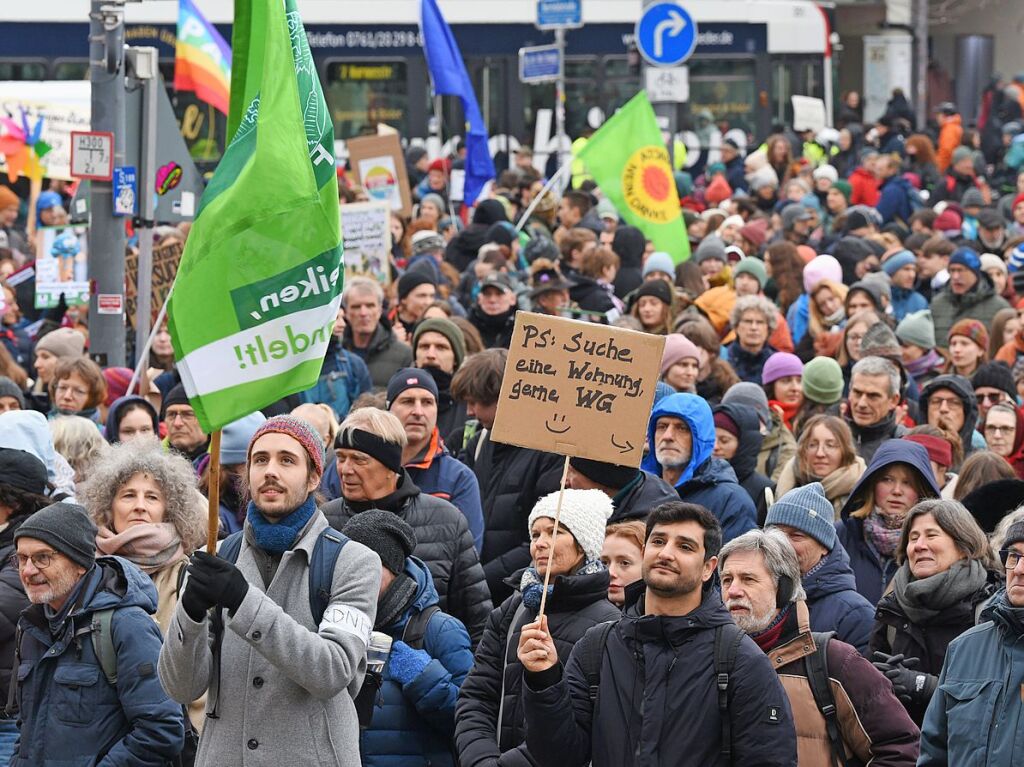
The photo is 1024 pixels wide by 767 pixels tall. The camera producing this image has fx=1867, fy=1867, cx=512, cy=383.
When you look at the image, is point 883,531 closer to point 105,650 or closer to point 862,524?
point 862,524

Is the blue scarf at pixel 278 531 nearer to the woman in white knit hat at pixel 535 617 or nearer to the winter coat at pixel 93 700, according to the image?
the winter coat at pixel 93 700

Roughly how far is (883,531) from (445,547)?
1.69m

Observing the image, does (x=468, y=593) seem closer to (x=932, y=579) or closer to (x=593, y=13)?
(x=932, y=579)

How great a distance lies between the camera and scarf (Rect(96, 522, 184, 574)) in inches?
237

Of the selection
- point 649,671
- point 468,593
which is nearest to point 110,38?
point 468,593

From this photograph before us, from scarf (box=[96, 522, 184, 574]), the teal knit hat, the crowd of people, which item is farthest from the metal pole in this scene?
scarf (box=[96, 522, 184, 574])

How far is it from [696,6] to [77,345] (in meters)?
19.6

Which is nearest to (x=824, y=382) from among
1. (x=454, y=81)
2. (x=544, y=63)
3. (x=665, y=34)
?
(x=665, y=34)

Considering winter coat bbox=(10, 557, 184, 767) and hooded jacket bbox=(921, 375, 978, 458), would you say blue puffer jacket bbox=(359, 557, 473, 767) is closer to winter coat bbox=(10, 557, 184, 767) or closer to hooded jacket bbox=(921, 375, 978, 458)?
winter coat bbox=(10, 557, 184, 767)

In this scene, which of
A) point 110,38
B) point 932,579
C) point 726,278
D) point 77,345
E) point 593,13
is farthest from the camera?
point 593,13

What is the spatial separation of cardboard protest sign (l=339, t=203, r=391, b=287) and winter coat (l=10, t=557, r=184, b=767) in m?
8.47

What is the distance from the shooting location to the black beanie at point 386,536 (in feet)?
18.5

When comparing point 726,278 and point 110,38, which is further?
point 726,278

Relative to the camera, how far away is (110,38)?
1130cm
